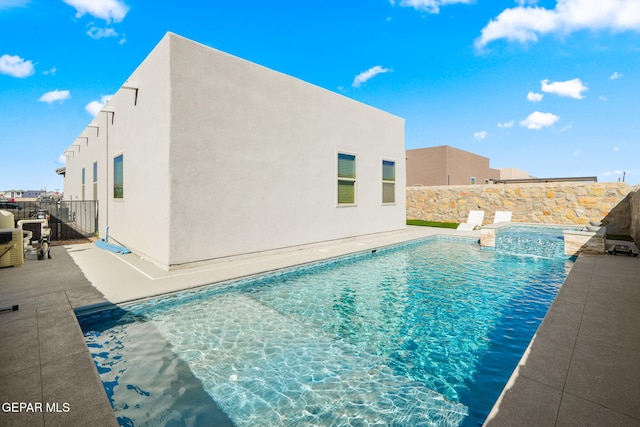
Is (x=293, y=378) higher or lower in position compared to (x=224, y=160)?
lower

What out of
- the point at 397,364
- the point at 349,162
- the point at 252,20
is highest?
the point at 252,20

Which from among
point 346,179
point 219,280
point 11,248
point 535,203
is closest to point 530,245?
point 535,203

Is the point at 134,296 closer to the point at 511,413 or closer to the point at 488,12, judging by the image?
the point at 511,413

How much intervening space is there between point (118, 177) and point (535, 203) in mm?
20314

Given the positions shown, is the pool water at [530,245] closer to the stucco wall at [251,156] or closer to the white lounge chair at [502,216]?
the white lounge chair at [502,216]

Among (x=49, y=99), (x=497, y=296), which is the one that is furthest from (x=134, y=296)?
(x=49, y=99)

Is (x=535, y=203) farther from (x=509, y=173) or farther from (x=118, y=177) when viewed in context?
(x=509, y=173)

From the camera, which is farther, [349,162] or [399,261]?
[349,162]

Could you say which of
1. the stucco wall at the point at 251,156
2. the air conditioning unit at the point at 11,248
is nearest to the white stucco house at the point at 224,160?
the stucco wall at the point at 251,156

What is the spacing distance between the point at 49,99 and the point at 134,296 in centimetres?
12848

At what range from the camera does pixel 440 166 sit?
1288 inches

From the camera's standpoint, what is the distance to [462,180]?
35500 mm

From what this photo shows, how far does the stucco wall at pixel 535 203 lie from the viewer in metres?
14.4

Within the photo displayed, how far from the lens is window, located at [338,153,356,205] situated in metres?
11.6
